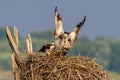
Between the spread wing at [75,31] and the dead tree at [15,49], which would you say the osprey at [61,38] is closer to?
the spread wing at [75,31]

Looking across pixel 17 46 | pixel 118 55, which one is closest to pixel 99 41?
pixel 118 55

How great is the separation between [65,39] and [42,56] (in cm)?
56

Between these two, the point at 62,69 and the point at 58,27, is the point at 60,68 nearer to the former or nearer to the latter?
the point at 62,69

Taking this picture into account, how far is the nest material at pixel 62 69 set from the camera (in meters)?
12.6

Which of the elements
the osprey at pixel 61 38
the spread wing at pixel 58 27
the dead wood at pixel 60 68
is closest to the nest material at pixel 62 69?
the dead wood at pixel 60 68

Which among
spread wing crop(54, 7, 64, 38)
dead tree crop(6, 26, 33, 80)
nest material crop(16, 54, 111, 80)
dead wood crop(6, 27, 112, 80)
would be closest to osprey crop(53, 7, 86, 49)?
spread wing crop(54, 7, 64, 38)

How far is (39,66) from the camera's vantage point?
1267 cm

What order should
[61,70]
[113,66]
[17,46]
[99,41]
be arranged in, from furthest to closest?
1. [99,41]
2. [113,66]
3. [17,46]
4. [61,70]

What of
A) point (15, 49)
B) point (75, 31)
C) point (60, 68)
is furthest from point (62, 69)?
point (15, 49)

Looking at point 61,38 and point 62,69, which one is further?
point 61,38

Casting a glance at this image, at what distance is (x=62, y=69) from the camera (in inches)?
495

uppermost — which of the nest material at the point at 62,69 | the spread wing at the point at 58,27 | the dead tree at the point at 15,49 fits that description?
the spread wing at the point at 58,27

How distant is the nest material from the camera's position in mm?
12570

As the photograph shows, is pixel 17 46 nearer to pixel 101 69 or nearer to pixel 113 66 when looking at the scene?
pixel 101 69
